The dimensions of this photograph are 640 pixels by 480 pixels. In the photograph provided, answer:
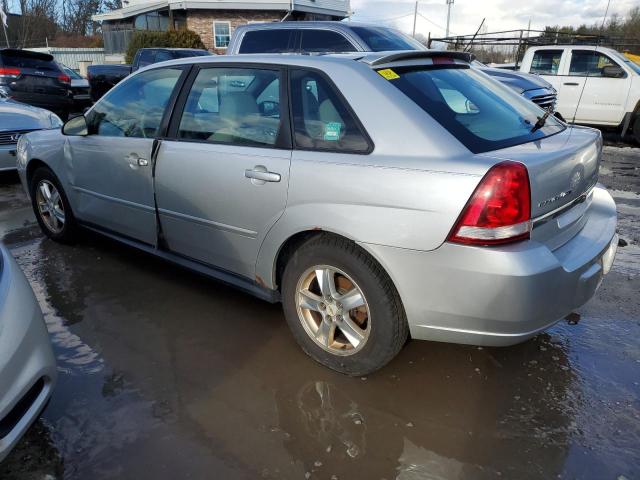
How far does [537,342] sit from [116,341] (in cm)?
257

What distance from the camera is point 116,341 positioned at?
316 cm

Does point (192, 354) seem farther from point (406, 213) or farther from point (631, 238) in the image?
point (631, 238)

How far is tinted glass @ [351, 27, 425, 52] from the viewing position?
6.90m

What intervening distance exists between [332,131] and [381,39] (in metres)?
4.99

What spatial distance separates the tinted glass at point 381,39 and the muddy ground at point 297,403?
15.0ft

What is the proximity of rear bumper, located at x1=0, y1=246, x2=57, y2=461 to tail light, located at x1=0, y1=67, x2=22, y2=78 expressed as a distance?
11142 millimetres

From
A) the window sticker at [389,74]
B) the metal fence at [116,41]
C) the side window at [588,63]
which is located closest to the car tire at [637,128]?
the side window at [588,63]

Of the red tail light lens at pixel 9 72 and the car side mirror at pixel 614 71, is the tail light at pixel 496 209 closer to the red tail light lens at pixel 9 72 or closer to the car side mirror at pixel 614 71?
the car side mirror at pixel 614 71

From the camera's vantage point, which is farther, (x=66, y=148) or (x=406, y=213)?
(x=66, y=148)

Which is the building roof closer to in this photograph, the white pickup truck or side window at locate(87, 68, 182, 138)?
the white pickup truck

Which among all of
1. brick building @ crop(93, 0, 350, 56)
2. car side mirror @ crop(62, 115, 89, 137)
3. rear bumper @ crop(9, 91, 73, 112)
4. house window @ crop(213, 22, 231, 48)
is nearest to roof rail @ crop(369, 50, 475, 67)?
car side mirror @ crop(62, 115, 89, 137)

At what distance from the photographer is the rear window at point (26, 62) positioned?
1149cm

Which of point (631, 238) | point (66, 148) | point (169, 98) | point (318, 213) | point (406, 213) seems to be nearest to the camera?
point (406, 213)

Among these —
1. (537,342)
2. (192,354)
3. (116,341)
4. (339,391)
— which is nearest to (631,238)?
(537,342)
